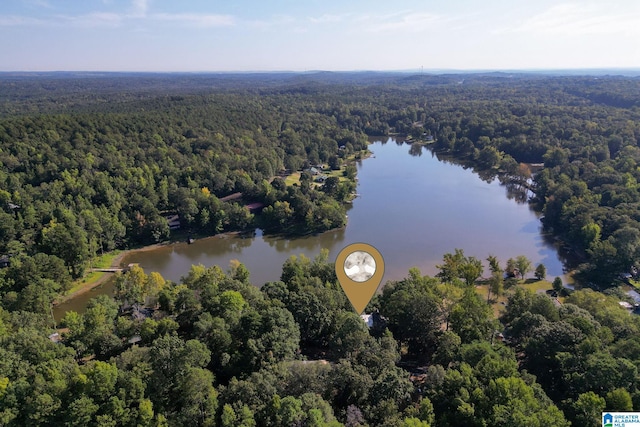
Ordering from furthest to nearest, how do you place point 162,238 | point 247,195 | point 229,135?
point 229,135, point 247,195, point 162,238

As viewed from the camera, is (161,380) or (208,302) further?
(208,302)

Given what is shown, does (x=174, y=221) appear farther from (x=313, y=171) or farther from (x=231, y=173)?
(x=313, y=171)

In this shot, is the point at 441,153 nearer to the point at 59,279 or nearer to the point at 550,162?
the point at 550,162

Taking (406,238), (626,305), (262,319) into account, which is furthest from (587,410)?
(406,238)

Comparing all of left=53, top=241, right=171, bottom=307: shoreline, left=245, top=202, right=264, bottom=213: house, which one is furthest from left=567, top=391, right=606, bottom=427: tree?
left=245, top=202, right=264, bottom=213: house

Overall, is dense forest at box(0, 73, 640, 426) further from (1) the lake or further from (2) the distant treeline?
(1) the lake

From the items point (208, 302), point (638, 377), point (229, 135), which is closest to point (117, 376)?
point (208, 302)
